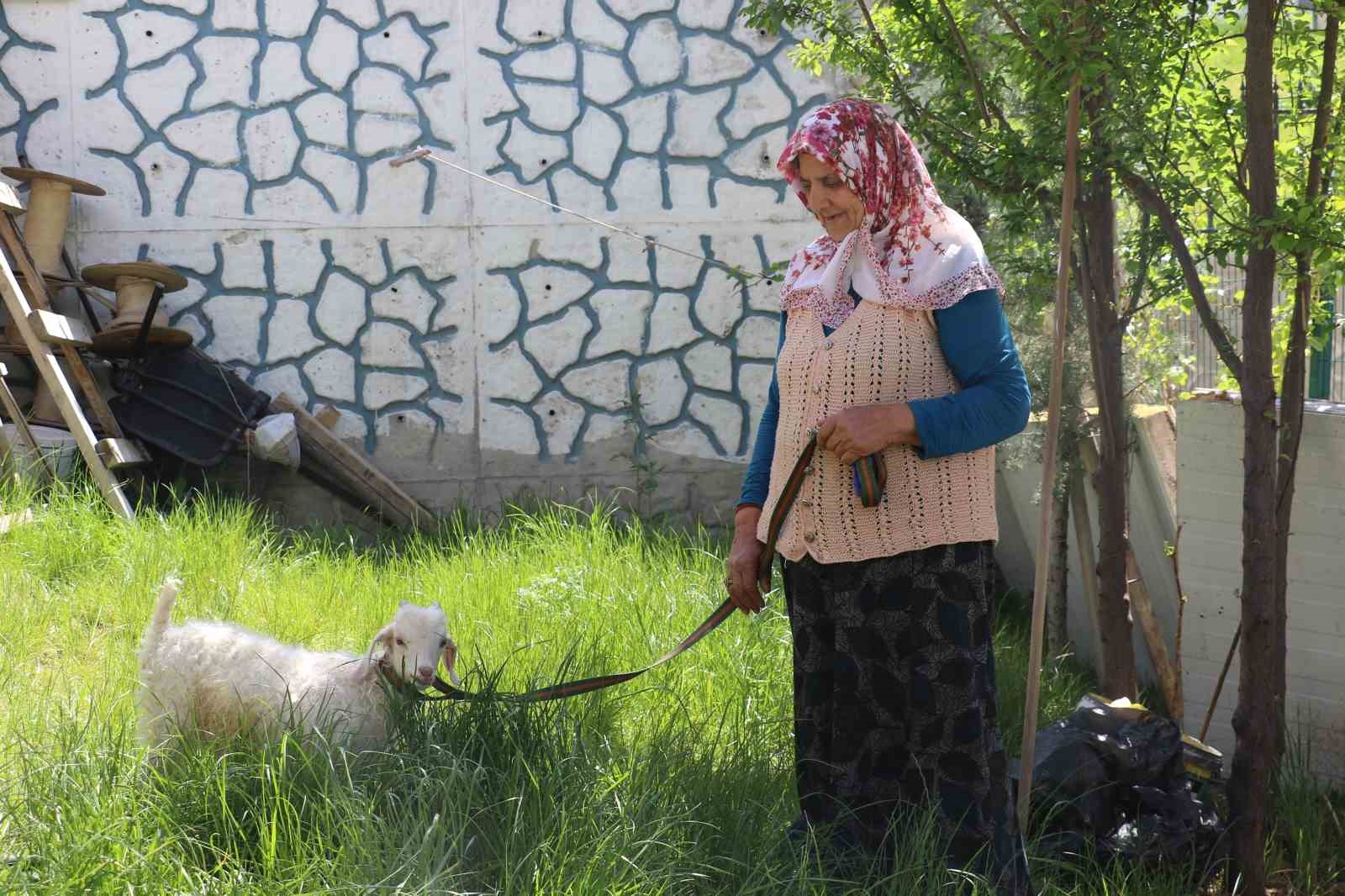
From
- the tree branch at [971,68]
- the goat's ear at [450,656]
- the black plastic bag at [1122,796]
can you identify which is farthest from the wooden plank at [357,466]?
the black plastic bag at [1122,796]

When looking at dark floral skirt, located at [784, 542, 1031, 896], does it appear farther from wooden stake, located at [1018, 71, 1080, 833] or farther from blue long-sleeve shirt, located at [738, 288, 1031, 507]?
blue long-sleeve shirt, located at [738, 288, 1031, 507]

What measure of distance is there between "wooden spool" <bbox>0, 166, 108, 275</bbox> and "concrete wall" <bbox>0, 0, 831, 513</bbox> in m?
0.35

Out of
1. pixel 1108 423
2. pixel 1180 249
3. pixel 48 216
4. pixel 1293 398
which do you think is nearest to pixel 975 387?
pixel 1180 249

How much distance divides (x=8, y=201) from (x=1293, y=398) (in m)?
5.94

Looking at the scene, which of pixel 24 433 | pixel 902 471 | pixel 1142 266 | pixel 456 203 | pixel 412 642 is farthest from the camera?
pixel 456 203

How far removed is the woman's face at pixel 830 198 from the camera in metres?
2.79

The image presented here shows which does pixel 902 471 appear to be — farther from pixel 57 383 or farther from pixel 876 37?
pixel 57 383

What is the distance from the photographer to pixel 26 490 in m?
5.98

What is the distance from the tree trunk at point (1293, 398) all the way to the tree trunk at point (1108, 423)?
590 mm

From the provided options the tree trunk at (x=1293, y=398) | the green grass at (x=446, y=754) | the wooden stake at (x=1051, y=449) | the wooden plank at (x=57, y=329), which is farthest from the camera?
the wooden plank at (x=57, y=329)

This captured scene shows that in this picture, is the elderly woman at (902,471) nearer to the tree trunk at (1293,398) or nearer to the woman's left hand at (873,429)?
the woman's left hand at (873,429)

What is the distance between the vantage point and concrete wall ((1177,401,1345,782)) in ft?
14.6

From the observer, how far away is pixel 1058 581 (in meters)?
5.93

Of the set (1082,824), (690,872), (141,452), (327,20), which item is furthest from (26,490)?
(1082,824)
